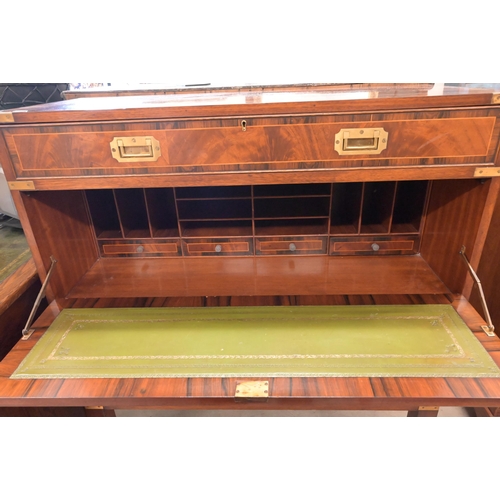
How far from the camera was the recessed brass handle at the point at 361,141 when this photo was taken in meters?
0.75

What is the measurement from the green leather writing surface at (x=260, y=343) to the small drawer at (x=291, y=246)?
0.31 m

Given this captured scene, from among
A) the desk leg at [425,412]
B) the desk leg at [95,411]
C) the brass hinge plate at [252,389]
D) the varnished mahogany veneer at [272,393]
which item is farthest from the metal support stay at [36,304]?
the desk leg at [425,412]

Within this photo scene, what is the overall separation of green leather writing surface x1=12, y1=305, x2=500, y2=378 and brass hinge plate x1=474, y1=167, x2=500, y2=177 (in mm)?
340

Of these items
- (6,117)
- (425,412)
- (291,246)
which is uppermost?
(6,117)

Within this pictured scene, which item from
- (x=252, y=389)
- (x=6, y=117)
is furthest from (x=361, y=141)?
(x=6, y=117)

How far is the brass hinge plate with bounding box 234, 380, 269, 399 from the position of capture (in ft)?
2.30

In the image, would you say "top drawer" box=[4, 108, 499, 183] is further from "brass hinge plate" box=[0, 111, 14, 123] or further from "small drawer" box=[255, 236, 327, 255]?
"small drawer" box=[255, 236, 327, 255]

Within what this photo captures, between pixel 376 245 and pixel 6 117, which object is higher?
pixel 6 117

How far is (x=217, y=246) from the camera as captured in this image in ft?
4.04

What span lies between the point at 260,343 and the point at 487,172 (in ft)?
2.03

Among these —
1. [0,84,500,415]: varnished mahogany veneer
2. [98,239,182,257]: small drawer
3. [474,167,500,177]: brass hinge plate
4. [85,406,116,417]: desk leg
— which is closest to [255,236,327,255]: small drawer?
[0,84,500,415]: varnished mahogany veneer

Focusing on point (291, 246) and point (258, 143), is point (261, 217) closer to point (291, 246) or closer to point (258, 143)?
point (291, 246)

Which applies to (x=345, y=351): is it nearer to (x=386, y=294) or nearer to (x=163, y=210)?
(x=386, y=294)

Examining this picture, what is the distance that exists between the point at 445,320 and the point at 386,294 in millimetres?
163
